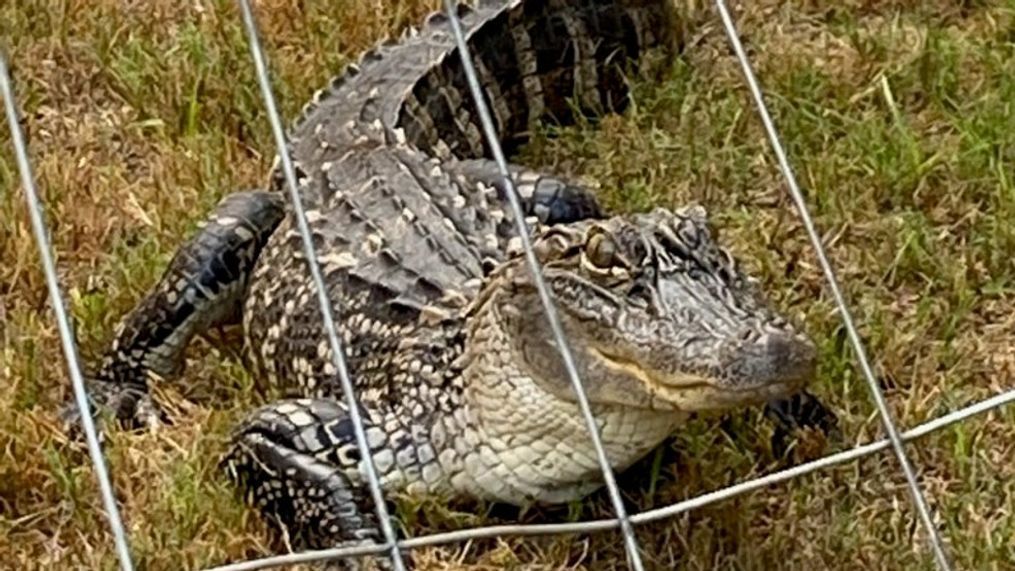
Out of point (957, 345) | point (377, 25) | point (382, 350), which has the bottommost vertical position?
point (957, 345)

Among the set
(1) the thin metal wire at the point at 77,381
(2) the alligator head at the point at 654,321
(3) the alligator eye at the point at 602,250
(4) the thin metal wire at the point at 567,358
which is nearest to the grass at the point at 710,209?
(2) the alligator head at the point at 654,321

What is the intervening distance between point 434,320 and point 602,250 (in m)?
0.52

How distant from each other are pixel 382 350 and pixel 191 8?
159 centimetres

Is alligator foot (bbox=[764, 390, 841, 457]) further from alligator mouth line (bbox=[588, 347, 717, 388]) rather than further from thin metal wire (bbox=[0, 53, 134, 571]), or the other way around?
thin metal wire (bbox=[0, 53, 134, 571])

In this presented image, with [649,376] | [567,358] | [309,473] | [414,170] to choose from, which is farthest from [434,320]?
[567,358]

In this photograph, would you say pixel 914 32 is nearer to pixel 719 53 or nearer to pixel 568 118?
pixel 719 53

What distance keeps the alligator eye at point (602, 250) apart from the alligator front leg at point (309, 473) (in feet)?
1.78

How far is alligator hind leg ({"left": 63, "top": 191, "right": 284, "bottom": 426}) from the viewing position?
4.15 m

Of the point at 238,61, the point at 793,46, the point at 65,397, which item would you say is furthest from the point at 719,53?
the point at 65,397

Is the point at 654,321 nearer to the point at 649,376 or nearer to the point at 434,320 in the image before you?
the point at 649,376

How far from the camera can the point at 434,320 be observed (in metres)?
3.87

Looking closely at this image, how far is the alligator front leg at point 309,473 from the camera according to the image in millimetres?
3670

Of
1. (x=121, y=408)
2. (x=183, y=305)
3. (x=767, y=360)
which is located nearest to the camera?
(x=767, y=360)

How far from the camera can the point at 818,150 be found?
470 centimetres
